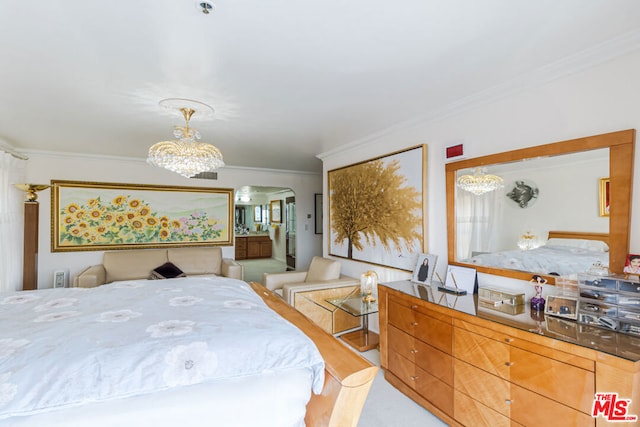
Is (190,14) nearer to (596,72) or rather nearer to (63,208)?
(596,72)

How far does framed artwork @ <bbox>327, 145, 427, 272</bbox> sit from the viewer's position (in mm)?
2916

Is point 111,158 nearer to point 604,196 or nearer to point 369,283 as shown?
point 369,283

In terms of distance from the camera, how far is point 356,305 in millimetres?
3168

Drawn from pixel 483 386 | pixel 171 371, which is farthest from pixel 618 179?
pixel 171 371

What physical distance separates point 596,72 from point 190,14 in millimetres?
2255

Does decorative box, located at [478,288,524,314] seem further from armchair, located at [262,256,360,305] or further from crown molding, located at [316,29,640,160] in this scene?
armchair, located at [262,256,360,305]

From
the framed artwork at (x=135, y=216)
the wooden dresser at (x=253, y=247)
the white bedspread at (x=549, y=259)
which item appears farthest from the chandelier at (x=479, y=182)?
the wooden dresser at (x=253, y=247)

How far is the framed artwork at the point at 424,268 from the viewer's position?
2682 millimetres

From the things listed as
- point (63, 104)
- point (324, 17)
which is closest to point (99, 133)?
point (63, 104)

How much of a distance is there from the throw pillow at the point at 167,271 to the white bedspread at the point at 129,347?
2624 mm

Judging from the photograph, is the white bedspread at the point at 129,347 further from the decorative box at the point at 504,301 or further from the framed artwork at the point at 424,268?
the framed artwork at the point at 424,268

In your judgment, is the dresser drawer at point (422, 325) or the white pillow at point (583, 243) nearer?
the white pillow at point (583, 243)

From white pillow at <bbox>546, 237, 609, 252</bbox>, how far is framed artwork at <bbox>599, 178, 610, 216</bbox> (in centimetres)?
18

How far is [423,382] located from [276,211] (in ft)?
26.8
